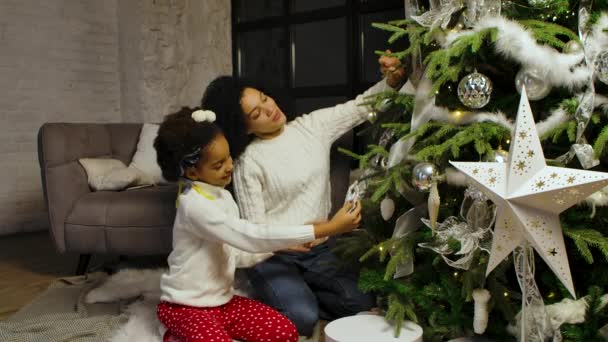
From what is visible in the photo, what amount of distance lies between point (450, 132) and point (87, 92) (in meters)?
3.24

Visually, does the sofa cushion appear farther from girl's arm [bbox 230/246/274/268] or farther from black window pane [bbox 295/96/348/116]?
black window pane [bbox 295/96/348/116]

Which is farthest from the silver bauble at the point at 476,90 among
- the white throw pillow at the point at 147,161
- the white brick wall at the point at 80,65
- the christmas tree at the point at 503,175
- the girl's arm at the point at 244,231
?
the white brick wall at the point at 80,65

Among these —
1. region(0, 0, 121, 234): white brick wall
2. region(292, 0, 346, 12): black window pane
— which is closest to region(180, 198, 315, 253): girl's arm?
region(292, 0, 346, 12): black window pane

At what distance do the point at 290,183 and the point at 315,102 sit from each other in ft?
5.12

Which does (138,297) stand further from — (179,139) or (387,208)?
(387,208)

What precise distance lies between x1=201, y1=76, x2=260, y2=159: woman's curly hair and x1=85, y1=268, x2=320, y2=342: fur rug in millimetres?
587

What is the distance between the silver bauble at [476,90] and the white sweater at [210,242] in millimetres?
535

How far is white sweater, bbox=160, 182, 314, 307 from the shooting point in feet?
4.81

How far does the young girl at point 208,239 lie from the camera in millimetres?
1462

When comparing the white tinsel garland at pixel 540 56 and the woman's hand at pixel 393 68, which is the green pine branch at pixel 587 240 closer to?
the white tinsel garland at pixel 540 56

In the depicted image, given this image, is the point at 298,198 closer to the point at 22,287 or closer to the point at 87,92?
the point at 22,287

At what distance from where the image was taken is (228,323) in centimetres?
159

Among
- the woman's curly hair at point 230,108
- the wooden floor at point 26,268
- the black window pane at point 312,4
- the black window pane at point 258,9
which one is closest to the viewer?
the woman's curly hair at point 230,108

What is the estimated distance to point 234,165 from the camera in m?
1.77
